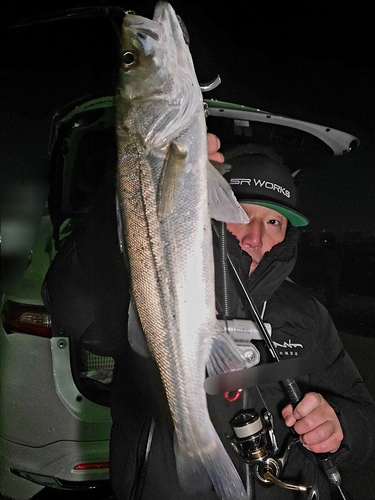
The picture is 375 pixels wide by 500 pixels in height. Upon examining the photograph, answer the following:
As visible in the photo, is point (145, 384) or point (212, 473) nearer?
point (212, 473)

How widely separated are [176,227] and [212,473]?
0.81 metres

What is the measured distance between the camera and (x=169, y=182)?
1.42 metres

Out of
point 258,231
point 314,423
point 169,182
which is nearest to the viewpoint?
point 169,182

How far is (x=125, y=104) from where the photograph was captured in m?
1.50

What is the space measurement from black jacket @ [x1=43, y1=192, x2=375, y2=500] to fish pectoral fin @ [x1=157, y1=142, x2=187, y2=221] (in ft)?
1.40

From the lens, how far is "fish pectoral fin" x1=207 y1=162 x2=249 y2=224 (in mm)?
1448

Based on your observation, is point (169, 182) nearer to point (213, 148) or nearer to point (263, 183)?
point (213, 148)

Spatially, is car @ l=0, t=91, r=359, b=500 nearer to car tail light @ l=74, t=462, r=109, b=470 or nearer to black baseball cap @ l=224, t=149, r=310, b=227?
car tail light @ l=74, t=462, r=109, b=470

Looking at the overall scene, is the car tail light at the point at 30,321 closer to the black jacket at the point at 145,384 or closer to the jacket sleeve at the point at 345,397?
the black jacket at the point at 145,384

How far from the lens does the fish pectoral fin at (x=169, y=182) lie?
1416mm

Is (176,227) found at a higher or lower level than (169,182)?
lower

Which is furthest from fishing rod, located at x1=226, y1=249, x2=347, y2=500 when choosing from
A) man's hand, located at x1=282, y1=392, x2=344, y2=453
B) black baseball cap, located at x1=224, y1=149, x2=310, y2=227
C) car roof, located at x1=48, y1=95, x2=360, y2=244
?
car roof, located at x1=48, y1=95, x2=360, y2=244

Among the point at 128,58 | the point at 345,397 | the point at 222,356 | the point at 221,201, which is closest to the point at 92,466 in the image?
the point at 345,397

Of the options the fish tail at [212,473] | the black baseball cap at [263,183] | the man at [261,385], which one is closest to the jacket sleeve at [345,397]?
the man at [261,385]
